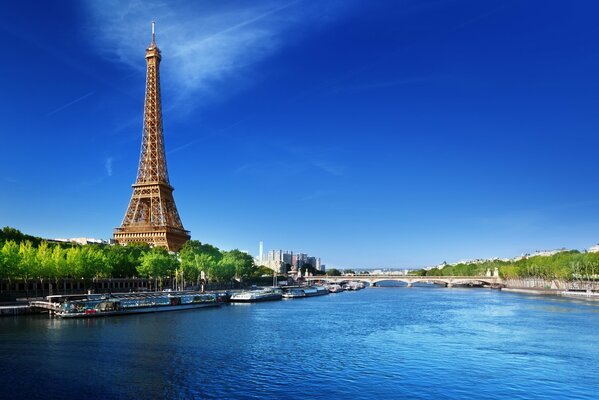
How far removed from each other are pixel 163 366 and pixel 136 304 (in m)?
36.2

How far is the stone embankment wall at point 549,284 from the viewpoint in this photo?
120650mm

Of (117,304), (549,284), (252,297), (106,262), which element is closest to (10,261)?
(117,304)

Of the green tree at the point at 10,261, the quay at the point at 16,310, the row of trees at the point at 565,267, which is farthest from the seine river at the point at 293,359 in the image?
the row of trees at the point at 565,267

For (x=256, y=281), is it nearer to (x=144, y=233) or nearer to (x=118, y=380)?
(x=144, y=233)

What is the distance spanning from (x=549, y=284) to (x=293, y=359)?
4931 inches

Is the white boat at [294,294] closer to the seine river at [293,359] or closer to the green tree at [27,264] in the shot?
the green tree at [27,264]

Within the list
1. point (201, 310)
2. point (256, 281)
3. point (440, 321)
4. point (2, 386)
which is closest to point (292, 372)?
point (2, 386)

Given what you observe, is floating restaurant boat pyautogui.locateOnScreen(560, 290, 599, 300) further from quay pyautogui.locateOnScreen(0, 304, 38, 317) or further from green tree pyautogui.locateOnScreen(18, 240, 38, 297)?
green tree pyautogui.locateOnScreen(18, 240, 38, 297)

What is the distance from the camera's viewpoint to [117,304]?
61.2 metres

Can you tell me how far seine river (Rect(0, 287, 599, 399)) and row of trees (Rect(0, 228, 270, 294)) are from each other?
54.0ft

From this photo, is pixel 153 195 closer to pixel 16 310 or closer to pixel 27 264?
pixel 27 264

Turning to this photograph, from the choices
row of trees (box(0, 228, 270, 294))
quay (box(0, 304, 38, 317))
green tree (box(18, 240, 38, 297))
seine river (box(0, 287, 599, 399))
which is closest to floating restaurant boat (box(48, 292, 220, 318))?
quay (box(0, 304, 38, 317))

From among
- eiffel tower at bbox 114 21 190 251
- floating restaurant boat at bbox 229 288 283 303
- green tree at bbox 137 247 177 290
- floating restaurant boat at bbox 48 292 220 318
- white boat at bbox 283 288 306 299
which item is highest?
eiffel tower at bbox 114 21 190 251

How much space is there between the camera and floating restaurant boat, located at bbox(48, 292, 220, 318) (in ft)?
181
